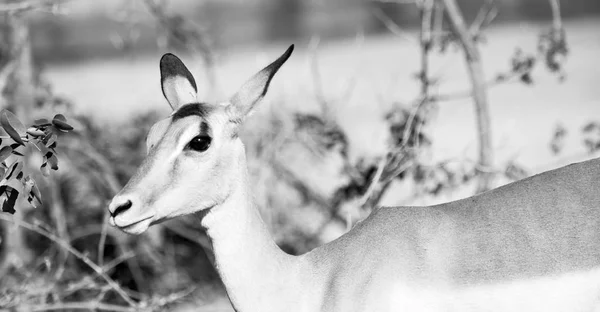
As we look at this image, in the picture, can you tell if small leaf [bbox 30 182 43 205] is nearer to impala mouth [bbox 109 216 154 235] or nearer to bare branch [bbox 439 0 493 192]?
impala mouth [bbox 109 216 154 235]

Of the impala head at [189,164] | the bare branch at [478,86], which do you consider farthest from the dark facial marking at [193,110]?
the bare branch at [478,86]

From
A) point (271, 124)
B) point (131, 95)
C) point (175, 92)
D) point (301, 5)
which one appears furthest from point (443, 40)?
point (301, 5)

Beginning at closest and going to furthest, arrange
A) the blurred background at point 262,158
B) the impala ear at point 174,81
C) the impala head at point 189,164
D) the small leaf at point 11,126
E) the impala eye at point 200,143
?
1. the small leaf at point 11,126
2. the impala head at point 189,164
3. the impala eye at point 200,143
4. the impala ear at point 174,81
5. the blurred background at point 262,158

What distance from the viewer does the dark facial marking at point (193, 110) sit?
4.37 metres

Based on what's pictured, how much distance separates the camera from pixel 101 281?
7891mm

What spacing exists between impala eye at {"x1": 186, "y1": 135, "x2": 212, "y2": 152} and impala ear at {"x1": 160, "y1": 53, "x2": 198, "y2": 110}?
70 cm

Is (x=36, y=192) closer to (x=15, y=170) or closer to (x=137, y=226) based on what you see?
(x=15, y=170)

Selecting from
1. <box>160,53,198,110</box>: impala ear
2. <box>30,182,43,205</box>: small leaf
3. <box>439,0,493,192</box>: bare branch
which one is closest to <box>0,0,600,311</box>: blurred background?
<box>439,0,493,192</box>: bare branch

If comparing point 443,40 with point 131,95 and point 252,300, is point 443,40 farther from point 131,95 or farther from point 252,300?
point 131,95

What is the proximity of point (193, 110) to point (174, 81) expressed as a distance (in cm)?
61

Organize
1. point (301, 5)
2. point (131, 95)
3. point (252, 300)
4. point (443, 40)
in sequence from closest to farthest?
point (252, 300)
point (443, 40)
point (131, 95)
point (301, 5)

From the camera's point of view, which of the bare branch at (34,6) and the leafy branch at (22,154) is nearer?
the leafy branch at (22,154)

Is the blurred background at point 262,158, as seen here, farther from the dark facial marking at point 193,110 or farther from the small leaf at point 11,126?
the small leaf at point 11,126

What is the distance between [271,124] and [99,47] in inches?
1108
